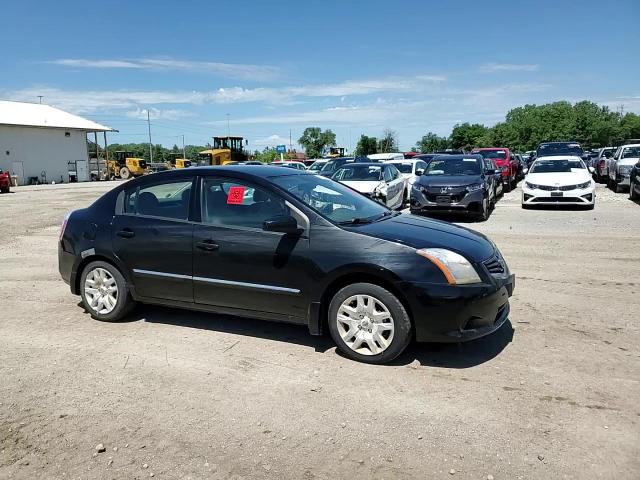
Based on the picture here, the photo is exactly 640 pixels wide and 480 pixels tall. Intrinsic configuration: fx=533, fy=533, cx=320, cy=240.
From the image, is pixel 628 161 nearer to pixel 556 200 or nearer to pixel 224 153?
pixel 556 200

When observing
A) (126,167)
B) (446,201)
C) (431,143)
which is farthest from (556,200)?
(431,143)

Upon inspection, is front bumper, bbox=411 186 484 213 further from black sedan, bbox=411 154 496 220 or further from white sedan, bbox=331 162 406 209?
white sedan, bbox=331 162 406 209

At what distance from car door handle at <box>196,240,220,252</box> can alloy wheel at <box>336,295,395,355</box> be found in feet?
4.31

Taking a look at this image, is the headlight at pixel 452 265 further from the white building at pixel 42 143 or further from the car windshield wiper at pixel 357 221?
the white building at pixel 42 143

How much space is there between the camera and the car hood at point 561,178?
47.9 feet

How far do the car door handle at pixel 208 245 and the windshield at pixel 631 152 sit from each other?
19.9 meters

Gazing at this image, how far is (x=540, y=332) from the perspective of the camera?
5.08 m

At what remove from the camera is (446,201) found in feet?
43.3

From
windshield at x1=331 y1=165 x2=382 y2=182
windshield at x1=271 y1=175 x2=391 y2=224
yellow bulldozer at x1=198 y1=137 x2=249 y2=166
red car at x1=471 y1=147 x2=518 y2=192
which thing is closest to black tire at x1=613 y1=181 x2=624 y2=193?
red car at x1=471 y1=147 x2=518 y2=192

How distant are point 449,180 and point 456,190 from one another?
538 mm

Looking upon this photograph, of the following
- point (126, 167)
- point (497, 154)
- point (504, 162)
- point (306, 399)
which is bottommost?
point (306, 399)

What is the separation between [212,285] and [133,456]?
1995 mm

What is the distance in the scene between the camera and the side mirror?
448 cm

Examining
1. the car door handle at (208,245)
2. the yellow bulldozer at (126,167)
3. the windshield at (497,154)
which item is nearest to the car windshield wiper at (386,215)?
the car door handle at (208,245)
